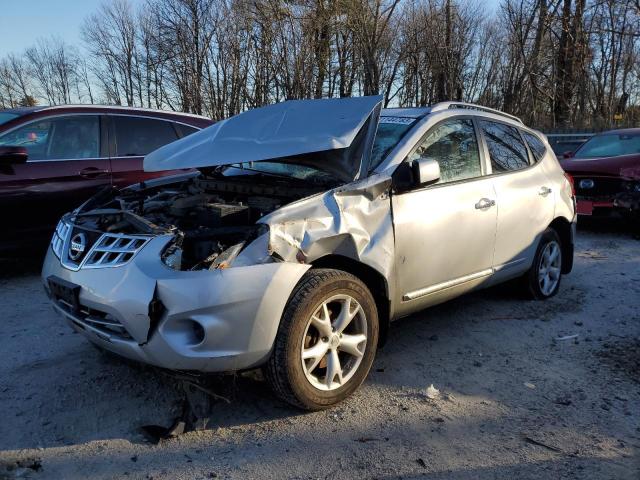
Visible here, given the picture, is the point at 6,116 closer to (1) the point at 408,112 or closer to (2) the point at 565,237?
(1) the point at 408,112

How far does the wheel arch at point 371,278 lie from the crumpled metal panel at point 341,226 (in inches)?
2.3

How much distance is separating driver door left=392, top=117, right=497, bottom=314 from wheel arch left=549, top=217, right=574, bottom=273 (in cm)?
140

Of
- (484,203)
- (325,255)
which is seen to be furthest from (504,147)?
(325,255)

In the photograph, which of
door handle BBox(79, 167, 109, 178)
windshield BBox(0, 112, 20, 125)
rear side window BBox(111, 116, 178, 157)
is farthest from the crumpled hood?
windshield BBox(0, 112, 20, 125)

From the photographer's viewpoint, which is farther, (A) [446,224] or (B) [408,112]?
(B) [408,112]

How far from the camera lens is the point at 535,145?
5.14 meters

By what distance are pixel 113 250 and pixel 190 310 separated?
1.99 feet

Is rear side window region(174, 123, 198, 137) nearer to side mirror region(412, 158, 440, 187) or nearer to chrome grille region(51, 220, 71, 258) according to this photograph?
chrome grille region(51, 220, 71, 258)

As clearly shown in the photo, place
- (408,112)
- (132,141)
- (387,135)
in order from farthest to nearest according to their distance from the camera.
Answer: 1. (132,141)
2. (408,112)
3. (387,135)

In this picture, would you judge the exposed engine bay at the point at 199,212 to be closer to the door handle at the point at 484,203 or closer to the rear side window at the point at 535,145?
the door handle at the point at 484,203

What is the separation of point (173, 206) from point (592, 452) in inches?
113

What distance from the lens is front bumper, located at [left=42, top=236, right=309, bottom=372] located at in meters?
2.66

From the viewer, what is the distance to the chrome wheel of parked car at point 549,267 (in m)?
5.08

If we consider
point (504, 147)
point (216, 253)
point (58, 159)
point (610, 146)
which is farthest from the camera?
point (610, 146)
